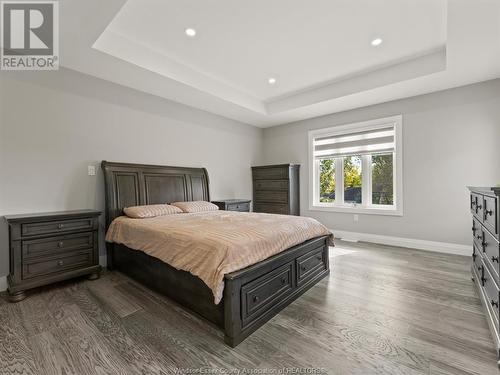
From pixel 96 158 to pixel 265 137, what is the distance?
3794mm

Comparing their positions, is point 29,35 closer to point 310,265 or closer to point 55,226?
point 55,226

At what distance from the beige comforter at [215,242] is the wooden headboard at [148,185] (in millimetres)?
636

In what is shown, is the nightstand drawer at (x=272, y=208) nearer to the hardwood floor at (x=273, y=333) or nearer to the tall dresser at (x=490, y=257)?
the hardwood floor at (x=273, y=333)

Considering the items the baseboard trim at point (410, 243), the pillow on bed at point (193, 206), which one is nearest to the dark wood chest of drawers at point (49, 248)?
the pillow on bed at point (193, 206)

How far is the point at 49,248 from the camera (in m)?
2.55

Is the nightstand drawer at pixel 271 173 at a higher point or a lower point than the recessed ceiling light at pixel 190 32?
lower

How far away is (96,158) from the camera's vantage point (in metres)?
3.28

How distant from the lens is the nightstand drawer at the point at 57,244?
2434 millimetres

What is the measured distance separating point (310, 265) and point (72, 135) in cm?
331

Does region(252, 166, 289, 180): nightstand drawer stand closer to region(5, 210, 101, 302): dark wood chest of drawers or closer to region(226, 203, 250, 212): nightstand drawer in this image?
region(226, 203, 250, 212): nightstand drawer

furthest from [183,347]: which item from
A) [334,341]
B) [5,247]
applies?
[5,247]

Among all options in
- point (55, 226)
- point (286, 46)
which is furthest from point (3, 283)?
point (286, 46)

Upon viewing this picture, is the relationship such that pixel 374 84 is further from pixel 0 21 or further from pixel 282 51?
pixel 0 21

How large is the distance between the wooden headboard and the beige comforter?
0.64 meters
